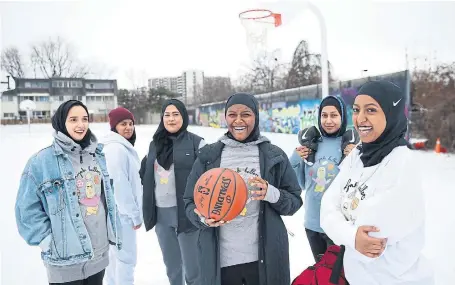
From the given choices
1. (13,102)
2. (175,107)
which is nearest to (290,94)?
(175,107)

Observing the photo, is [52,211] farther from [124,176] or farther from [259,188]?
[259,188]

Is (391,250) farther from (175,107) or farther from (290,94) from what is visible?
(290,94)

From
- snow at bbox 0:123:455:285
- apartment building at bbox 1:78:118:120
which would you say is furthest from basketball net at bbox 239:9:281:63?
apartment building at bbox 1:78:118:120

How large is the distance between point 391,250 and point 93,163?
202 centimetres

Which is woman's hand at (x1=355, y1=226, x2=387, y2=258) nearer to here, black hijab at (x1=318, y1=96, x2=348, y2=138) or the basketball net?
black hijab at (x1=318, y1=96, x2=348, y2=138)

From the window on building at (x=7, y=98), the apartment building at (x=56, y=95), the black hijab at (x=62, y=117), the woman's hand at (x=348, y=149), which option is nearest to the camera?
the black hijab at (x=62, y=117)

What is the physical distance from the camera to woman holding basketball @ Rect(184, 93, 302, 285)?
7.13ft

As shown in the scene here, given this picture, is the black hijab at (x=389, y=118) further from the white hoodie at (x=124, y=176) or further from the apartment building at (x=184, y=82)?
the apartment building at (x=184, y=82)

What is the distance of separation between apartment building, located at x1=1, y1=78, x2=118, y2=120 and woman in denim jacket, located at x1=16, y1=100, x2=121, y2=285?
143ft

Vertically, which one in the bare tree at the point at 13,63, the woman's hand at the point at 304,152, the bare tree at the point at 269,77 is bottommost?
the woman's hand at the point at 304,152

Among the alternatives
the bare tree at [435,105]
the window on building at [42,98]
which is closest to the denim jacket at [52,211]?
the bare tree at [435,105]

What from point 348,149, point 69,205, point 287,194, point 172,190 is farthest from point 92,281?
point 348,149

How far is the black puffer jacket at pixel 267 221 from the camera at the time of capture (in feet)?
7.14

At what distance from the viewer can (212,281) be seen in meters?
2.16
